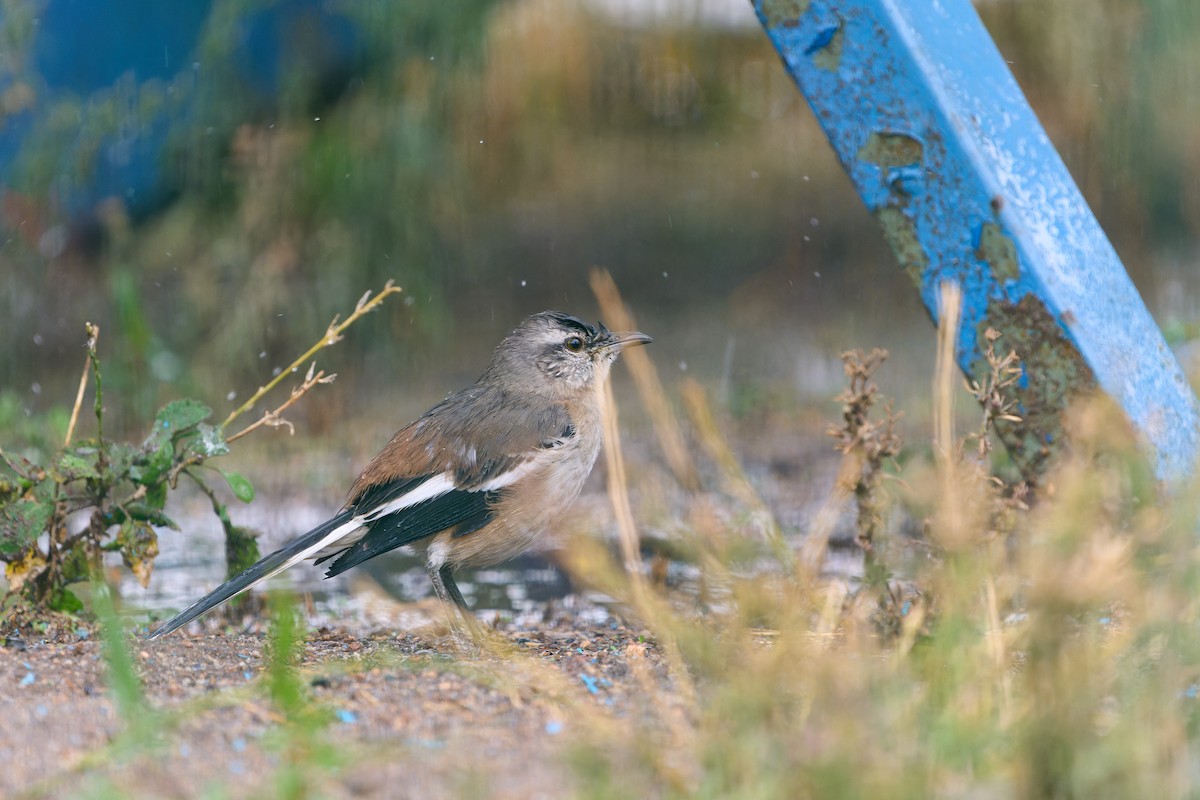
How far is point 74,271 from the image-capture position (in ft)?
26.6

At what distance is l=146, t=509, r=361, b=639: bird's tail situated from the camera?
3.85 m

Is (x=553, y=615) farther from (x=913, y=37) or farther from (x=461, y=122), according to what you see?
(x=461, y=122)

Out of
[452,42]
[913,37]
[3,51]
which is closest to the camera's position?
[913,37]

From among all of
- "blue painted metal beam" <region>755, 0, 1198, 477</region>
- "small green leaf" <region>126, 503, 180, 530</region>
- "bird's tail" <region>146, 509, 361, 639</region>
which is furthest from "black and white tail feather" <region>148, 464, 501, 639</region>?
"blue painted metal beam" <region>755, 0, 1198, 477</region>

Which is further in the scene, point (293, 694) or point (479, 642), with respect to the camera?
point (479, 642)

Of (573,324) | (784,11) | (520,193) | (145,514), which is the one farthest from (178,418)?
(520,193)

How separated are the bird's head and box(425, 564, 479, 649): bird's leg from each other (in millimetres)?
760

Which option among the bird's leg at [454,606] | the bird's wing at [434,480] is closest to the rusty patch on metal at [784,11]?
the bird's wing at [434,480]

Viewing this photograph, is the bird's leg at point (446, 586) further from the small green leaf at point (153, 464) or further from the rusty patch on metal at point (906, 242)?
the rusty patch on metal at point (906, 242)

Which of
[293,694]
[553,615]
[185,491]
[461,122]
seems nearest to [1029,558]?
[293,694]

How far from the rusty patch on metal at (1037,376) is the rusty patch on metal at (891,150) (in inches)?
17.5

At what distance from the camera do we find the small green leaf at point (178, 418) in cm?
397

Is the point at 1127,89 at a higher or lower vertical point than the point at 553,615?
higher

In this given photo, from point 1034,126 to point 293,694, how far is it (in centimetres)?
266
